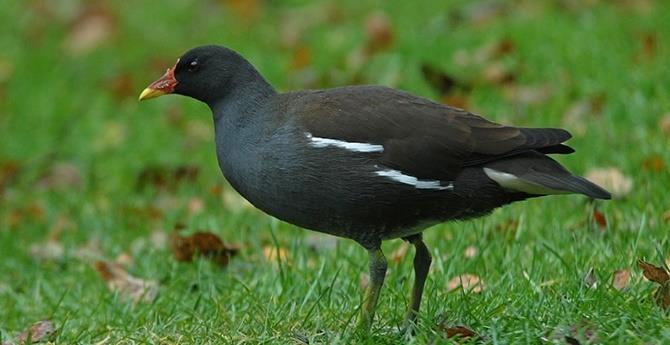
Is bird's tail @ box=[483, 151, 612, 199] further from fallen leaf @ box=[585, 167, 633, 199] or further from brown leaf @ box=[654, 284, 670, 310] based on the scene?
fallen leaf @ box=[585, 167, 633, 199]

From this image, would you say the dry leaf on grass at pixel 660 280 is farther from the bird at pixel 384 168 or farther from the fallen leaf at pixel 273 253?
the fallen leaf at pixel 273 253

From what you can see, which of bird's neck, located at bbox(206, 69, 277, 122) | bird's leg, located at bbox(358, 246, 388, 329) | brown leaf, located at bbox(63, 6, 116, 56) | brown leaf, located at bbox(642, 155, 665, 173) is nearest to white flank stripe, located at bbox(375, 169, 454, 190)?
bird's leg, located at bbox(358, 246, 388, 329)

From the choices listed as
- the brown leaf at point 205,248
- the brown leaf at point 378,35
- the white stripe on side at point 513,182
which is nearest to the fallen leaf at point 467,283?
the white stripe on side at point 513,182

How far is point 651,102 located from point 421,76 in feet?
6.17

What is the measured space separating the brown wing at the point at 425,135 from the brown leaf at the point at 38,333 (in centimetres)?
131

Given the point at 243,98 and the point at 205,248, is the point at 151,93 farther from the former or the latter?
the point at 205,248

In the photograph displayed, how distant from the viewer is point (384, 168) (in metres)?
4.29

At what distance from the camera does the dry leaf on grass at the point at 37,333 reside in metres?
4.65

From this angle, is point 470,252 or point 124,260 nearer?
point 470,252

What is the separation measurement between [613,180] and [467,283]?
4.60 ft

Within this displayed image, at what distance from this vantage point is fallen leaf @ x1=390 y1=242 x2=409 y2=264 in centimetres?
541

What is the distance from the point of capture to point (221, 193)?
23.7ft

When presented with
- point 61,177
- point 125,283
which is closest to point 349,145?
point 125,283

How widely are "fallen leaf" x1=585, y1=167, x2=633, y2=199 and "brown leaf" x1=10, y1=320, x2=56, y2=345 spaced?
2.74 m
